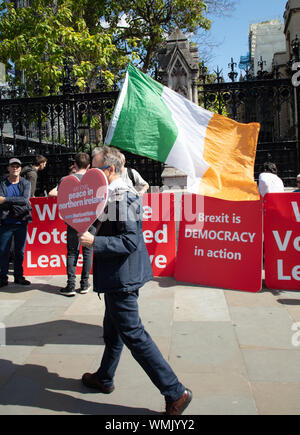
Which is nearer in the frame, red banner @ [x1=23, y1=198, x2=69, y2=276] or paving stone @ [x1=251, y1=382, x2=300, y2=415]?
paving stone @ [x1=251, y1=382, x2=300, y2=415]

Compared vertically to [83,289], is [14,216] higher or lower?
higher

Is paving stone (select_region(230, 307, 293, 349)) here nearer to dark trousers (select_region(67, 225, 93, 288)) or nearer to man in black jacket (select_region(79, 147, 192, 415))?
man in black jacket (select_region(79, 147, 192, 415))

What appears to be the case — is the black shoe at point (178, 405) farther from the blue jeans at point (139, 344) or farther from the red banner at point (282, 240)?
the red banner at point (282, 240)

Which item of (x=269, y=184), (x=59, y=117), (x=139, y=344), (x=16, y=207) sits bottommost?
(x=139, y=344)

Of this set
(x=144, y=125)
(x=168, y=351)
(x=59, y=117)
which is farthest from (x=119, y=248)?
(x=59, y=117)

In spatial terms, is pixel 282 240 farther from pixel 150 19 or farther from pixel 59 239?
pixel 150 19

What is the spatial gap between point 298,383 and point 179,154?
9.22 ft

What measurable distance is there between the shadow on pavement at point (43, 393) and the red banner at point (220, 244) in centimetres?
307

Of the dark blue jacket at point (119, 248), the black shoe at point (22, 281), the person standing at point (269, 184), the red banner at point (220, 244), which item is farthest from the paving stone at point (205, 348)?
the black shoe at point (22, 281)

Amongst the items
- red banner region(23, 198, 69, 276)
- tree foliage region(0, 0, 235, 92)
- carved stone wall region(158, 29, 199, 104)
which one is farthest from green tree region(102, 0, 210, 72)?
red banner region(23, 198, 69, 276)

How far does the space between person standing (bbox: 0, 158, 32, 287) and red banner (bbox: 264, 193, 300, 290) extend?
3.50m

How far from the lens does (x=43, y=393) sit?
331 cm

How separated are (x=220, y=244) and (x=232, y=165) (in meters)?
1.38

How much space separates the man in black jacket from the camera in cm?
291
